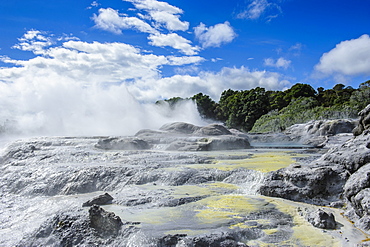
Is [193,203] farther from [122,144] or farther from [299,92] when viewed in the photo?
[299,92]

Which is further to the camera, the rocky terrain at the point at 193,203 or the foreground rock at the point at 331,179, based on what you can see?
the foreground rock at the point at 331,179

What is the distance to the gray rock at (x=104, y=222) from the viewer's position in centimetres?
473

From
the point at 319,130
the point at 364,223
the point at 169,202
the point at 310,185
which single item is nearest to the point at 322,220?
the point at 364,223

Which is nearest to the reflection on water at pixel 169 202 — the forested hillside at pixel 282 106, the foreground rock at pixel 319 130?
the foreground rock at pixel 319 130

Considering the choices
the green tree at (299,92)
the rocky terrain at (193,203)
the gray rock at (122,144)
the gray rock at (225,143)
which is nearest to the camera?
the rocky terrain at (193,203)

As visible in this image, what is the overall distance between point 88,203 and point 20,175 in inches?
249

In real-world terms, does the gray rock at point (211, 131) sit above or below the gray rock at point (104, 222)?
above

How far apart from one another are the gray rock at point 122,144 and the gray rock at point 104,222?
12.0 metres

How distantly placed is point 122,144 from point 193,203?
37.3ft

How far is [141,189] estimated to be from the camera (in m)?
7.82

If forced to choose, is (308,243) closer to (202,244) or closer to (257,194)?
(202,244)

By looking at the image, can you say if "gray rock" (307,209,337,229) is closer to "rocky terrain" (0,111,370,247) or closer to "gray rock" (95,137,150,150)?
"rocky terrain" (0,111,370,247)

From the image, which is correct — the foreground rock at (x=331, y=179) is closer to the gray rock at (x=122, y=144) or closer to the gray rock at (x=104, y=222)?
the gray rock at (x=104, y=222)

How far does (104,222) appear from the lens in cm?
484
